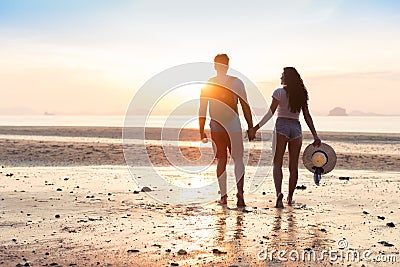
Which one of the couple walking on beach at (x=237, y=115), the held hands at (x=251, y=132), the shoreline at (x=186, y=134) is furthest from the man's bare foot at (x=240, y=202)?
the shoreline at (x=186, y=134)

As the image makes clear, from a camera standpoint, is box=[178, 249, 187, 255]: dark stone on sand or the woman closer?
box=[178, 249, 187, 255]: dark stone on sand

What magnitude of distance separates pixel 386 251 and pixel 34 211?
17.0 feet

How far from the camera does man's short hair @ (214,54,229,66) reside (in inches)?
355

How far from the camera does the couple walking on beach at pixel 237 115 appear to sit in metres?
8.97

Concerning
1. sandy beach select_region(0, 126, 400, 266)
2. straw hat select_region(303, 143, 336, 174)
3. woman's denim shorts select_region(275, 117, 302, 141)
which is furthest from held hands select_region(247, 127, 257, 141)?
straw hat select_region(303, 143, 336, 174)

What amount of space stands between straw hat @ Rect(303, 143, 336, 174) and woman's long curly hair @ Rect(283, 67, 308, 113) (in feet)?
3.72

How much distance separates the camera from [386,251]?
5852mm

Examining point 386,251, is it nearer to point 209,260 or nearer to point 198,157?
point 209,260

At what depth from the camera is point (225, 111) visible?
9.02 m

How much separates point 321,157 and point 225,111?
7.00 feet

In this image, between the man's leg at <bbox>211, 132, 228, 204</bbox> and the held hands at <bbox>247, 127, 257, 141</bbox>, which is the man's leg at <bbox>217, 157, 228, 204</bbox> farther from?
the held hands at <bbox>247, 127, 257, 141</bbox>

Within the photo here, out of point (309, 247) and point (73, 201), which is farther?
point (73, 201)

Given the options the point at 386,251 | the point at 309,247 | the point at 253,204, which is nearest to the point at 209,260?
the point at 309,247

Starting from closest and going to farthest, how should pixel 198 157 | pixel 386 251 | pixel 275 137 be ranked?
pixel 386 251 < pixel 275 137 < pixel 198 157
